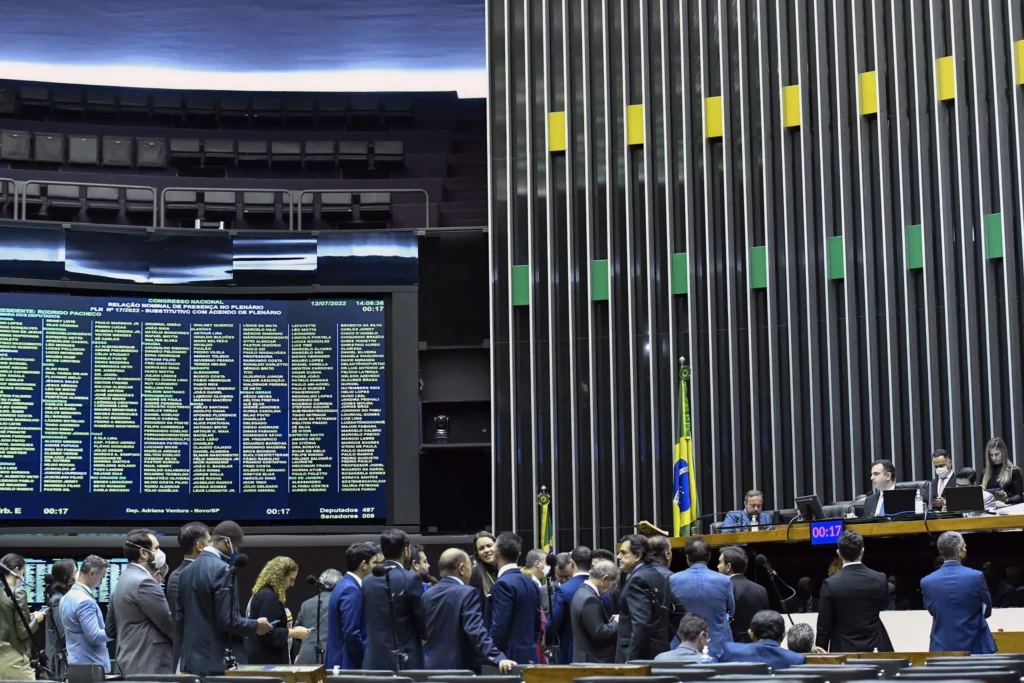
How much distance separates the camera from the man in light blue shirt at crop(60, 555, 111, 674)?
749 cm

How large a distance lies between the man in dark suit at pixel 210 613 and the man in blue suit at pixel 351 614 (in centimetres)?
52

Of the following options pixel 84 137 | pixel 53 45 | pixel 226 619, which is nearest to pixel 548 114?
pixel 84 137

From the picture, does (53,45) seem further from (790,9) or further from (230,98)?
(790,9)

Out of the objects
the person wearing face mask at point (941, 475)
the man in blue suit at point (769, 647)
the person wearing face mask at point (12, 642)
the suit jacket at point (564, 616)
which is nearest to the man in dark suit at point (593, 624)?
the suit jacket at point (564, 616)

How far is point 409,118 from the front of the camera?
18.6m

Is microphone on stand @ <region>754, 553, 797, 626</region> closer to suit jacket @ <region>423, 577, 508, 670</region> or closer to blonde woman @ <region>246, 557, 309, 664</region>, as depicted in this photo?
suit jacket @ <region>423, 577, 508, 670</region>

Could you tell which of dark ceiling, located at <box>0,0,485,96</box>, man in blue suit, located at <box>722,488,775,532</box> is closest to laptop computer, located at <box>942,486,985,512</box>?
man in blue suit, located at <box>722,488,775,532</box>

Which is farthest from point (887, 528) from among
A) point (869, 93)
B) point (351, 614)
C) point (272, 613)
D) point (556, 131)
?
point (556, 131)

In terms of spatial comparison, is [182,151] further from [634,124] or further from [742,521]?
[742,521]

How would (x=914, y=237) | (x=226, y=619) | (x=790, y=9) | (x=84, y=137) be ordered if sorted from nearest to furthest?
(x=226, y=619) → (x=914, y=237) → (x=790, y=9) → (x=84, y=137)

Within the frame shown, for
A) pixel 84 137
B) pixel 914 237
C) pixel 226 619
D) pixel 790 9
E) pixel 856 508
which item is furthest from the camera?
pixel 84 137

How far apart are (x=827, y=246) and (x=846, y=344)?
3.23 ft

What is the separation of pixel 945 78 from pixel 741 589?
25.8 ft

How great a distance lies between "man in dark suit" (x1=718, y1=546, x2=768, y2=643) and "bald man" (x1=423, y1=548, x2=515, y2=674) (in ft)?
5.30
